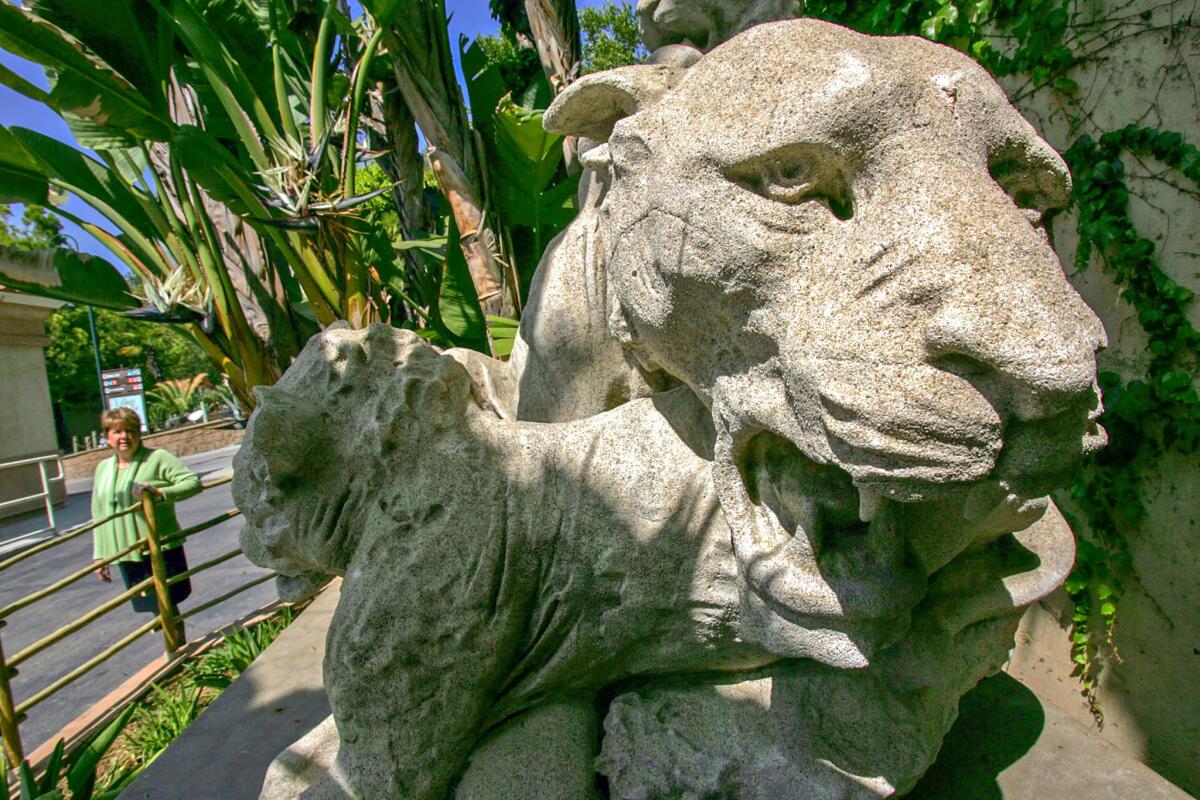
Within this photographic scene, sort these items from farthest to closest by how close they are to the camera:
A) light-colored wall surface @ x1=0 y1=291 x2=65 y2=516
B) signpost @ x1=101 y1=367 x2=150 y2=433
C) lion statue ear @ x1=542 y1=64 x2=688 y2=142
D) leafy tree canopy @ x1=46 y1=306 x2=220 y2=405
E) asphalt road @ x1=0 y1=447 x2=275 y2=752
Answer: leafy tree canopy @ x1=46 y1=306 x2=220 y2=405 → signpost @ x1=101 y1=367 x2=150 y2=433 → light-colored wall surface @ x1=0 y1=291 x2=65 y2=516 → asphalt road @ x1=0 y1=447 x2=275 y2=752 → lion statue ear @ x1=542 y1=64 x2=688 y2=142

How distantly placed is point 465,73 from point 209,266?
1782mm

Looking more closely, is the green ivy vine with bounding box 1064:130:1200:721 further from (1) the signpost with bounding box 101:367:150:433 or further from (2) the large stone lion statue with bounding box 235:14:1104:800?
(1) the signpost with bounding box 101:367:150:433

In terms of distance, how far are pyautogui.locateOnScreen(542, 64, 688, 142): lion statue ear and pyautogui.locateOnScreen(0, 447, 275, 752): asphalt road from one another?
11.9 feet

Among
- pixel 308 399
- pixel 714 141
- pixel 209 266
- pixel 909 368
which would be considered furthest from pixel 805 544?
pixel 209 266

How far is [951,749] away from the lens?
5.50ft

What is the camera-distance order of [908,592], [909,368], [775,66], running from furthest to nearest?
[908,592]
[775,66]
[909,368]

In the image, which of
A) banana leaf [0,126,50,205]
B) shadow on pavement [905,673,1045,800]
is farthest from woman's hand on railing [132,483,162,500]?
shadow on pavement [905,673,1045,800]

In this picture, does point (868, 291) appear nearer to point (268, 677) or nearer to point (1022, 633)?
point (268, 677)

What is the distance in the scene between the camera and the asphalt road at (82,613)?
3705mm

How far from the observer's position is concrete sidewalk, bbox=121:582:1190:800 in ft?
5.08

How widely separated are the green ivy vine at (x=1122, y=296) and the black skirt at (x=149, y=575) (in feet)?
14.1

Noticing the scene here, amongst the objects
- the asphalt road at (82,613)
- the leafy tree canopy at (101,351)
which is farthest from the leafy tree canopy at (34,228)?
the asphalt road at (82,613)

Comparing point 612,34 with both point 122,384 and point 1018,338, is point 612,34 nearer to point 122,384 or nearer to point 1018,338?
point 122,384

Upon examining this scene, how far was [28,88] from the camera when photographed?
124 inches
